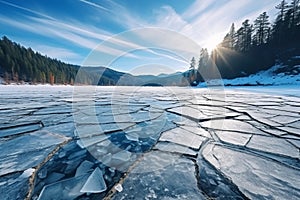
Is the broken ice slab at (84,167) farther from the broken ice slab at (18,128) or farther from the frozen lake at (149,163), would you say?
the broken ice slab at (18,128)

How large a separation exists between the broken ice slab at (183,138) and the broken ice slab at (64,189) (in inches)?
35.0

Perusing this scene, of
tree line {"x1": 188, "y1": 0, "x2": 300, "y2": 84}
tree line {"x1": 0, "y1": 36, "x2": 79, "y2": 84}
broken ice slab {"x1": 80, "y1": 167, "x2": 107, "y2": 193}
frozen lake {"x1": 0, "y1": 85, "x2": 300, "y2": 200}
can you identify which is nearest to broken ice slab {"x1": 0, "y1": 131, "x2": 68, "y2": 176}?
frozen lake {"x1": 0, "y1": 85, "x2": 300, "y2": 200}

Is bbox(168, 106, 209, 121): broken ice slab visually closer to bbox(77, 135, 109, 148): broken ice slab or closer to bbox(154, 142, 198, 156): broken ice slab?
bbox(154, 142, 198, 156): broken ice slab

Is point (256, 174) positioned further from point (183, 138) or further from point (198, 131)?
point (198, 131)

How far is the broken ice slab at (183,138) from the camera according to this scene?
151 cm

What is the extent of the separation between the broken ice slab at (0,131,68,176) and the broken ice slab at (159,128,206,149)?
108cm

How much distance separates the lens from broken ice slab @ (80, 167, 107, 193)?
860 millimetres

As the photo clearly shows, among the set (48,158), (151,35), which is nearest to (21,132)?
(48,158)

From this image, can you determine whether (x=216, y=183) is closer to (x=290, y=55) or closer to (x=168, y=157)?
(x=168, y=157)

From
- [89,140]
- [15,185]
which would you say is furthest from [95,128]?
[15,185]

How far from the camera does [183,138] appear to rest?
1645 millimetres

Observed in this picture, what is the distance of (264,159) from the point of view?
3.90 feet

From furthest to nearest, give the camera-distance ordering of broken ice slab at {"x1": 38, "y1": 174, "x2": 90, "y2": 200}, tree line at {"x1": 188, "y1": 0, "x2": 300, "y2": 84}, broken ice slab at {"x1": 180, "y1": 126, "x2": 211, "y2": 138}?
1. tree line at {"x1": 188, "y1": 0, "x2": 300, "y2": 84}
2. broken ice slab at {"x1": 180, "y1": 126, "x2": 211, "y2": 138}
3. broken ice slab at {"x1": 38, "y1": 174, "x2": 90, "y2": 200}

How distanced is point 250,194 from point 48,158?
55.2 inches
